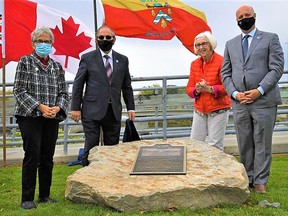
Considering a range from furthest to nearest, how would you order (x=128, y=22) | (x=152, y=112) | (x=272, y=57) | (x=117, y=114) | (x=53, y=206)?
1. (x=152, y=112)
2. (x=128, y=22)
3. (x=117, y=114)
4. (x=272, y=57)
5. (x=53, y=206)

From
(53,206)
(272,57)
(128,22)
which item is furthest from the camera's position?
(128,22)

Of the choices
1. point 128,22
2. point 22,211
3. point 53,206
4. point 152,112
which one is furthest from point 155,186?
point 152,112

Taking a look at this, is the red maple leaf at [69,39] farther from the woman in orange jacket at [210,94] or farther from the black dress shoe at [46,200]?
the black dress shoe at [46,200]

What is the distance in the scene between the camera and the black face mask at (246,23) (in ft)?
14.5

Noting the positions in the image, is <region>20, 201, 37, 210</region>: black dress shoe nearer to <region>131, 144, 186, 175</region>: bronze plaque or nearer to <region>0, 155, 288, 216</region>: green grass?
<region>0, 155, 288, 216</region>: green grass

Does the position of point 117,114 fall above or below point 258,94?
below

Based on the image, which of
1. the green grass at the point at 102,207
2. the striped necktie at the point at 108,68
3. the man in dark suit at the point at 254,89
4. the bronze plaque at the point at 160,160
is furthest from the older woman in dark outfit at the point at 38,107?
the man in dark suit at the point at 254,89

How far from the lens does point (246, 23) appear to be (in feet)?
14.5

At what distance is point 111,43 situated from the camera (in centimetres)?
470

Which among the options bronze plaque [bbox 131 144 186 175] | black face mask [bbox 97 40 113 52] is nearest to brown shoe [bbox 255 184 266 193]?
bronze plaque [bbox 131 144 186 175]

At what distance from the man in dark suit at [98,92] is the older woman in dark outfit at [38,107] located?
0.46 meters

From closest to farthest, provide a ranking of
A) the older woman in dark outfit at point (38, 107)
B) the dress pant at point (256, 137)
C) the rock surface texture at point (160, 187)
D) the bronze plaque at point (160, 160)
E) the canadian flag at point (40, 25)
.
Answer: the rock surface texture at point (160, 187) < the older woman in dark outfit at point (38, 107) < the bronze plaque at point (160, 160) < the dress pant at point (256, 137) < the canadian flag at point (40, 25)

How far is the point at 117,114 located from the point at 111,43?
34.0 inches

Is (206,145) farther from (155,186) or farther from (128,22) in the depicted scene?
(128,22)
